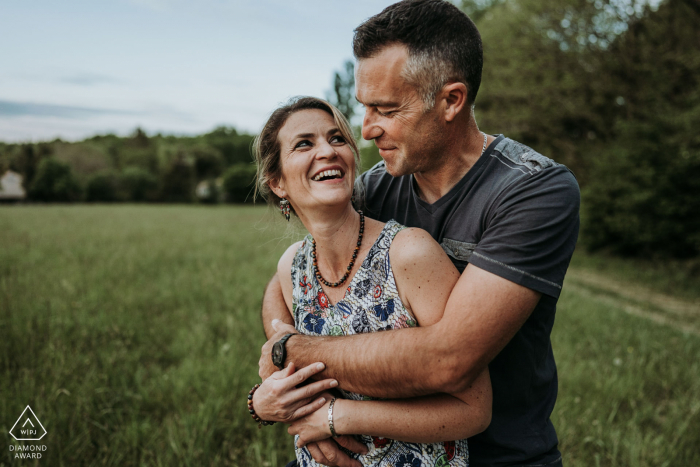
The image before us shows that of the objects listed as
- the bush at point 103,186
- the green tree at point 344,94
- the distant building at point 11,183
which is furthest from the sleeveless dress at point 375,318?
the bush at point 103,186

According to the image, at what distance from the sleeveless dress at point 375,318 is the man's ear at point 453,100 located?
0.57m

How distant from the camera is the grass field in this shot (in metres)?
3.12

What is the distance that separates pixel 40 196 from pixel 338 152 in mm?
13477

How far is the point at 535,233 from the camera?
65.8 inches

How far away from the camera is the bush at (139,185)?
4168cm

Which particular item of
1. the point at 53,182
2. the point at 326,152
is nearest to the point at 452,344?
the point at 326,152

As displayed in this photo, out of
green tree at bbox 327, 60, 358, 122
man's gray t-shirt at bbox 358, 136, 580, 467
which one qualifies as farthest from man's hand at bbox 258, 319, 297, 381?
green tree at bbox 327, 60, 358, 122

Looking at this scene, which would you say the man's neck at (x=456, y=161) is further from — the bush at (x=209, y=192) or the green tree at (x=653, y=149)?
the bush at (x=209, y=192)

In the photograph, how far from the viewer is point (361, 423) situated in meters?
1.76

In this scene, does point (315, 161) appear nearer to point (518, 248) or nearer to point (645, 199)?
point (518, 248)

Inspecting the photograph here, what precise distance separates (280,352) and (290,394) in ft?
0.56

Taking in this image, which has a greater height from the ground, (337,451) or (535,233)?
(535,233)

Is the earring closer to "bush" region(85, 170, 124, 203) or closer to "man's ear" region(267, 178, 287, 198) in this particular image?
"man's ear" region(267, 178, 287, 198)

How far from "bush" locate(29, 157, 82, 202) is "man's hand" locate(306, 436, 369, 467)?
9823 millimetres
